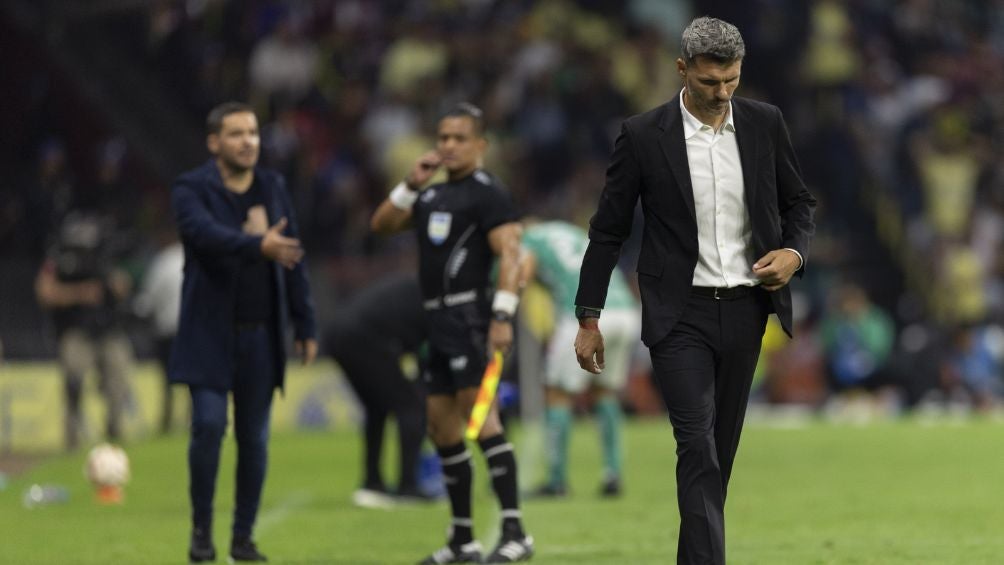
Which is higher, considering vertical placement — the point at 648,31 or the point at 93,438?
the point at 648,31

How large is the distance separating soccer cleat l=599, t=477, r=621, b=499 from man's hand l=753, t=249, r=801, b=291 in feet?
23.3

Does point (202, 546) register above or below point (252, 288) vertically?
below

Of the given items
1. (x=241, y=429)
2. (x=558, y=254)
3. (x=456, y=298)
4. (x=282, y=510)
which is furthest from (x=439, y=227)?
(x=558, y=254)

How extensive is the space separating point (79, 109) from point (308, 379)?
579cm

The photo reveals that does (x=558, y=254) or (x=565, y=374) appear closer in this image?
(x=558, y=254)

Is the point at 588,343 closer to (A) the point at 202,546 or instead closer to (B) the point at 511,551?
(B) the point at 511,551

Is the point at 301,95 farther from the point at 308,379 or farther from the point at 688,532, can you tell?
→ the point at 688,532

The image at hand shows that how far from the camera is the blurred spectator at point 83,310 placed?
20.3 m

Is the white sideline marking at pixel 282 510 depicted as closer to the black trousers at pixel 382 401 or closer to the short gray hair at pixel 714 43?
the black trousers at pixel 382 401

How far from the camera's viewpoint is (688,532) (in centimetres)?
736

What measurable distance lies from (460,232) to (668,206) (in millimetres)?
2901

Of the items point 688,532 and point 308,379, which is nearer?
point 688,532

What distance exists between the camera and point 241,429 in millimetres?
10156

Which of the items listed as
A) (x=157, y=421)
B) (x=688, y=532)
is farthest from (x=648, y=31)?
(x=688, y=532)
